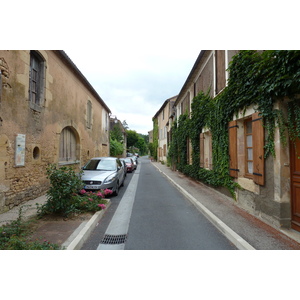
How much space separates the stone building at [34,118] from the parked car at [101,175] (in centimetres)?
163

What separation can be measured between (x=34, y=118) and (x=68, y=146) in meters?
3.37

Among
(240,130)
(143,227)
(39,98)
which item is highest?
(39,98)

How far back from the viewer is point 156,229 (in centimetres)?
385

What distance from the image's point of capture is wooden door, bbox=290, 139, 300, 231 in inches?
143

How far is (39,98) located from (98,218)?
5.09 m

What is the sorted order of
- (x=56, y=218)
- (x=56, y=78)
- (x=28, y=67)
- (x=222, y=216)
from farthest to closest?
(x=56, y=78)
(x=28, y=67)
(x=222, y=216)
(x=56, y=218)

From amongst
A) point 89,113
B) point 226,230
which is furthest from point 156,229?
point 89,113

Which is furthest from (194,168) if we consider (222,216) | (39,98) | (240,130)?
(39,98)

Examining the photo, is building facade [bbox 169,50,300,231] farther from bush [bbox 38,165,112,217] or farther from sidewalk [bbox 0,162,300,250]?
bush [bbox 38,165,112,217]

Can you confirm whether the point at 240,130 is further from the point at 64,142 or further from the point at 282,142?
the point at 64,142

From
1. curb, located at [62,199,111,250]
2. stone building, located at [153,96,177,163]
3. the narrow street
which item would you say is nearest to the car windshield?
the narrow street

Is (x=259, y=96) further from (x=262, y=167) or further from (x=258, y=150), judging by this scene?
(x=262, y=167)

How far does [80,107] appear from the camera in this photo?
34.2 ft

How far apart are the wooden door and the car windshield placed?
6006mm
